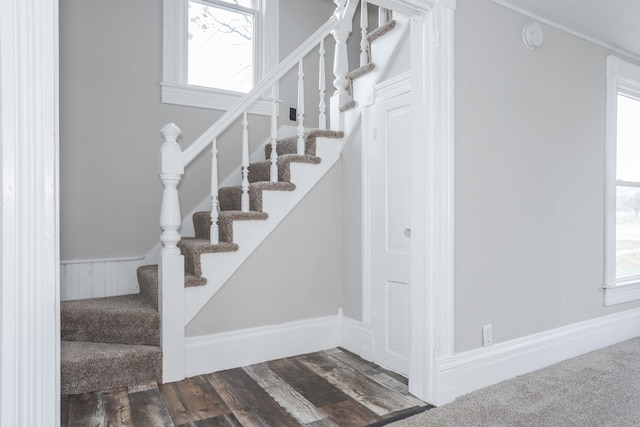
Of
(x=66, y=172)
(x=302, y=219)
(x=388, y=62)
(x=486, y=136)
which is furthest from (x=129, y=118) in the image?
(x=486, y=136)

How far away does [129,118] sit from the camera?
129 inches

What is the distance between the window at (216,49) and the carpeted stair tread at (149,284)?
4.59 feet

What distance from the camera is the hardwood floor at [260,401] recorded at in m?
1.99

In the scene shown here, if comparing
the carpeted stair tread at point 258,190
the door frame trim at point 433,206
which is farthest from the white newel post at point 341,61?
the door frame trim at point 433,206

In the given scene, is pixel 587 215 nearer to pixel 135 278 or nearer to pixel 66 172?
pixel 135 278

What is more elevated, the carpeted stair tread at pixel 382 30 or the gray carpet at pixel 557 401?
the carpeted stair tread at pixel 382 30

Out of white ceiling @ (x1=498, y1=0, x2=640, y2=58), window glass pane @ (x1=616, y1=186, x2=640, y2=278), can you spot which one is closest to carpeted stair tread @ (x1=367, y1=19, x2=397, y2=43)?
white ceiling @ (x1=498, y1=0, x2=640, y2=58)

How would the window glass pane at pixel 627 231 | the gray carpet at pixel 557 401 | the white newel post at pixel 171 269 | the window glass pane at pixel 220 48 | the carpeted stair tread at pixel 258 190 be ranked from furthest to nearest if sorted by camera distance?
1. the window glass pane at pixel 220 48
2. the window glass pane at pixel 627 231
3. the carpeted stair tread at pixel 258 190
4. the white newel post at pixel 171 269
5. the gray carpet at pixel 557 401

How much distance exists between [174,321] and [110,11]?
240 cm

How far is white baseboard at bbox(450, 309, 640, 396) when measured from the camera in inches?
90.3

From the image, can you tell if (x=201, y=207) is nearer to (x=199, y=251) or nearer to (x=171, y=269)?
(x=199, y=251)

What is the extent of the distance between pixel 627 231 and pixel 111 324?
154 inches

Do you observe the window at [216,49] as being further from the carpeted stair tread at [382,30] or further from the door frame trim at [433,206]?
the door frame trim at [433,206]

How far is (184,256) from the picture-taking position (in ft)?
8.76
